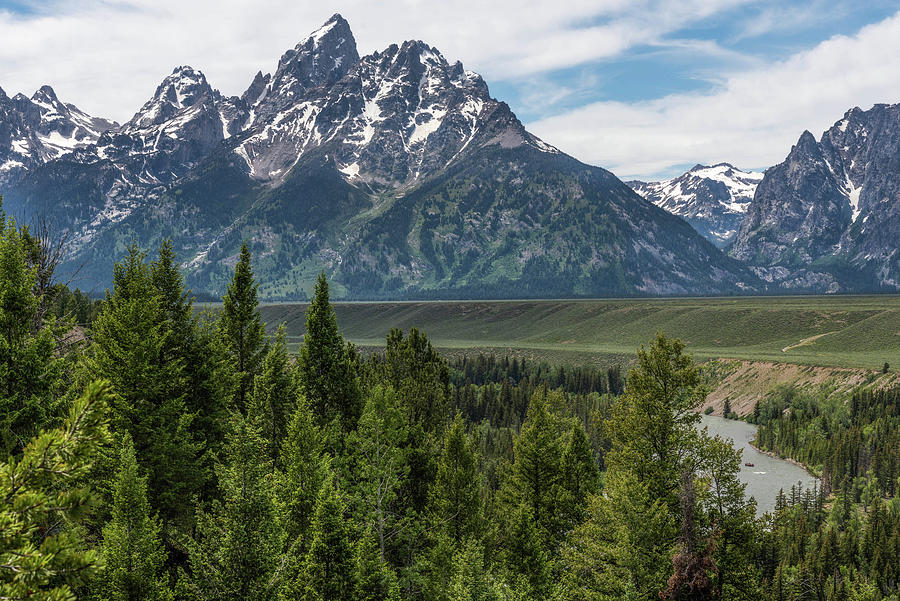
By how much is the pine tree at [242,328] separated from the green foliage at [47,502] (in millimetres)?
33835

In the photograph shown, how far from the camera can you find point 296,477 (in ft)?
93.7

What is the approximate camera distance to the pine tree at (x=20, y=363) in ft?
68.1

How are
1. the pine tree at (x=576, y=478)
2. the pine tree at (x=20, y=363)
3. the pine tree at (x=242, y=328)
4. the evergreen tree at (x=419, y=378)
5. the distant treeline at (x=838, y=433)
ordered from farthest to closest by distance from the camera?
the distant treeline at (x=838, y=433) < the evergreen tree at (x=419, y=378) < the pine tree at (x=242, y=328) < the pine tree at (x=576, y=478) < the pine tree at (x=20, y=363)

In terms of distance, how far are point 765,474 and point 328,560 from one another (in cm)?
11125

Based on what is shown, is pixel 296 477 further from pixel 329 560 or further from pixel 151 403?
pixel 151 403

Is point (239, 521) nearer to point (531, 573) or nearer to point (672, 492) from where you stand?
point (531, 573)

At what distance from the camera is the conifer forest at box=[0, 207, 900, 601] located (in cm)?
2034

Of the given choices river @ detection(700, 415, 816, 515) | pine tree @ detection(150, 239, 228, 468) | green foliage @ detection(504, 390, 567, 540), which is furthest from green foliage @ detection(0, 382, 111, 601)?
river @ detection(700, 415, 816, 515)

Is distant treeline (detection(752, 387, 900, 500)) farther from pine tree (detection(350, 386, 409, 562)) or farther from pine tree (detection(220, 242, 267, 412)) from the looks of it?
pine tree (detection(220, 242, 267, 412))

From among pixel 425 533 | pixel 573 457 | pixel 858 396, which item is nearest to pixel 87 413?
pixel 425 533

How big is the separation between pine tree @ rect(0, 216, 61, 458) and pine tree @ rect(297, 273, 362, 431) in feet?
63.7

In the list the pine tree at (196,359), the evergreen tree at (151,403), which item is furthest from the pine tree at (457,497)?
the evergreen tree at (151,403)

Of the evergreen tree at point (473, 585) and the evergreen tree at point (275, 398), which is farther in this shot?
the evergreen tree at point (275, 398)

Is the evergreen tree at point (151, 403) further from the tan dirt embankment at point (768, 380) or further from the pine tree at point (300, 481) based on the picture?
the tan dirt embankment at point (768, 380)
